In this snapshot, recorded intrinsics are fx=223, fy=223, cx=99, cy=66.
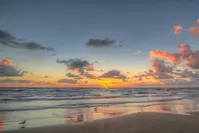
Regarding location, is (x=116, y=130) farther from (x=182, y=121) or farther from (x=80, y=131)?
(x=182, y=121)

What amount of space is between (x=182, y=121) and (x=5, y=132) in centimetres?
824

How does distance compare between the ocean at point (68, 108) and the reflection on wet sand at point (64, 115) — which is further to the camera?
the ocean at point (68, 108)

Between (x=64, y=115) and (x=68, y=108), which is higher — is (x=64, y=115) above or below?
below

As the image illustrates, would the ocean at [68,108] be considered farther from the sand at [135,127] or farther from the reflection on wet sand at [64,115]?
the sand at [135,127]

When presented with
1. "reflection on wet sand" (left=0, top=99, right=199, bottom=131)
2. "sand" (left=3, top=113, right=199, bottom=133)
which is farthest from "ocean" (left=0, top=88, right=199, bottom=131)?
"sand" (left=3, top=113, right=199, bottom=133)

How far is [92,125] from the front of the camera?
10398mm

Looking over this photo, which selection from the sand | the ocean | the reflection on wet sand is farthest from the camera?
the ocean

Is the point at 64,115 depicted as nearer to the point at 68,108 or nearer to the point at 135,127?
the point at 68,108

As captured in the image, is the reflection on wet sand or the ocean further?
the ocean

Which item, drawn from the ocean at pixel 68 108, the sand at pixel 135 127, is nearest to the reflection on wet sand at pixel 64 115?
the ocean at pixel 68 108

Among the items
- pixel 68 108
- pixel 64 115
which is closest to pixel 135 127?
A: pixel 64 115

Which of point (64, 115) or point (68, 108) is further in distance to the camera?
point (68, 108)

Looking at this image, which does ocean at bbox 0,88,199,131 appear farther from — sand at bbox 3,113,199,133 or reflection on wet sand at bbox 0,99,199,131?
sand at bbox 3,113,199,133

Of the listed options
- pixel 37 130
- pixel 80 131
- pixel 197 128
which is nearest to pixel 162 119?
pixel 197 128
